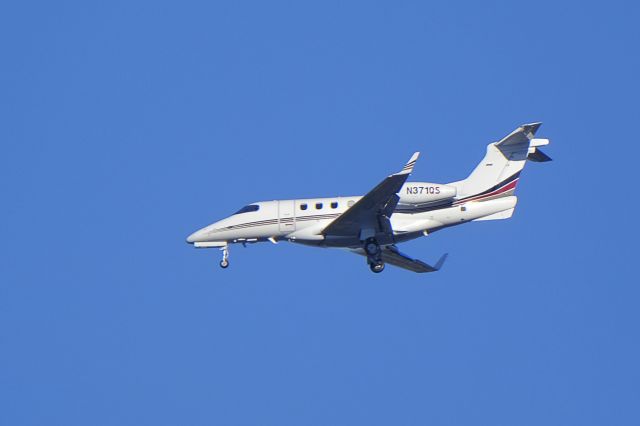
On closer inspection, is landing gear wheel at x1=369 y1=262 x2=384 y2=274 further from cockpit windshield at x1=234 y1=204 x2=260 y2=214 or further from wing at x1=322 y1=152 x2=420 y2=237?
cockpit windshield at x1=234 y1=204 x2=260 y2=214

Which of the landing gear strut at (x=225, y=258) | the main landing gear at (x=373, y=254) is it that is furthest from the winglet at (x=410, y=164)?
the landing gear strut at (x=225, y=258)

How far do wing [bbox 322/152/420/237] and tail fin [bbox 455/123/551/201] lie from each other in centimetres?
304

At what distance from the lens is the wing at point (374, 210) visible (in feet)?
108

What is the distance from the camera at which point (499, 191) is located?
3656cm

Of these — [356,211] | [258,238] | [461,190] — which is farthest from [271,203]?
[461,190]

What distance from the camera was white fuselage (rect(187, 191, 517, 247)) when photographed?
117 ft

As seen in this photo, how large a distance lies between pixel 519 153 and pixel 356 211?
20.6 ft

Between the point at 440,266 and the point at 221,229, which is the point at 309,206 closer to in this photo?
the point at 221,229

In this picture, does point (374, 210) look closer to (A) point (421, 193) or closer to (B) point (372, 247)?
(B) point (372, 247)

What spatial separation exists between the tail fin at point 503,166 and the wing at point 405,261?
390 cm

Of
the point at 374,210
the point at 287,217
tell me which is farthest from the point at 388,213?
the point at 287,217

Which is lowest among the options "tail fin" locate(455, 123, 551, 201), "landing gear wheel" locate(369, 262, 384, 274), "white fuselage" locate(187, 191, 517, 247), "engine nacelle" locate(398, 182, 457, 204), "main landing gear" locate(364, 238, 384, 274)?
"landing gear wheel" locate(369, 262, 384, 274)

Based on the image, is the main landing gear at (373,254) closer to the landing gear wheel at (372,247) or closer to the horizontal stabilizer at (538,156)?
the landing gear wheel at (372,247)

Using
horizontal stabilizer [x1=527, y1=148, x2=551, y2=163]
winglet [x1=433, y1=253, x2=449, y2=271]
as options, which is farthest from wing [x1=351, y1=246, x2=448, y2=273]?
horizontal stabilizer [x1=527, y1=148, x2=551, y2=163]
